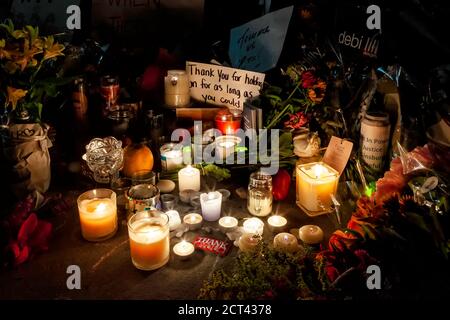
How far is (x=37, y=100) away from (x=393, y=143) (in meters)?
1.65

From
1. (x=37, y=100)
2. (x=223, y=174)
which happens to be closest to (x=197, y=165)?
(x=223, y=174)

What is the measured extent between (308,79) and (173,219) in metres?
0.93

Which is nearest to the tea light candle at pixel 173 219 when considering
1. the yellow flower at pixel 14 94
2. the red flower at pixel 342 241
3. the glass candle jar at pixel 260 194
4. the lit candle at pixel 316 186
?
the glass candle jar at pixel 260 194

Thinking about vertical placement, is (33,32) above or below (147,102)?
above

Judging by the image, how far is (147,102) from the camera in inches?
Result: 104

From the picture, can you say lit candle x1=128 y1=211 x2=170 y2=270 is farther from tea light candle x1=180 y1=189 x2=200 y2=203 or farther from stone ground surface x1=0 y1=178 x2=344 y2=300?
tea light candle x1=180 y1=189 x2=200 y2=203

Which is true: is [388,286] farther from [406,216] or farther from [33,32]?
[33,32]

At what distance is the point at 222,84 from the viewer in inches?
99.9

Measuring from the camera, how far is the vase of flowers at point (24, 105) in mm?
1825

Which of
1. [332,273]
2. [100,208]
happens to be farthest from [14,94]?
[332,273]

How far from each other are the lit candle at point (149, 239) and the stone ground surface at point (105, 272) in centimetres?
4

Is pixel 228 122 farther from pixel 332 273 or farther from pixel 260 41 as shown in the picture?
pixel 332 273

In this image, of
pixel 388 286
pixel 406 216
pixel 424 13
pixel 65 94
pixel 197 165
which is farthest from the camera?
pixel 65 94
